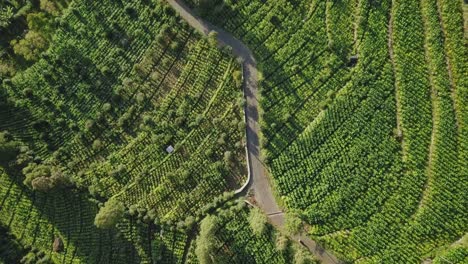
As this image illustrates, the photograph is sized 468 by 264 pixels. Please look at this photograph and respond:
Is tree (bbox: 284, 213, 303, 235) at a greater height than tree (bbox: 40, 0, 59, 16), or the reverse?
tree (bbox: 284, 213, 303, 235)

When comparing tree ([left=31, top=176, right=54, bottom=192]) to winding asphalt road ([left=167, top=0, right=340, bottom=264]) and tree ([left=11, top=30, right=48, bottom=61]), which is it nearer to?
tree ([left=11, top=30, right=48, bottom=61])

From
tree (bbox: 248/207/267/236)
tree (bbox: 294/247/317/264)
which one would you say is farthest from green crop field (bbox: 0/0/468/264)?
tree (bbox: 248/207/267/236)

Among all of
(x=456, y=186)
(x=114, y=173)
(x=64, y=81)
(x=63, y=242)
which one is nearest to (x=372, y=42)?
(x=456, y=186)

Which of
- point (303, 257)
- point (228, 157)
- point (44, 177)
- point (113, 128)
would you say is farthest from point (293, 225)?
point (44, 177)

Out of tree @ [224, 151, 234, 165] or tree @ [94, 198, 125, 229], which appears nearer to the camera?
tree @ [94, 198, 125, 229]

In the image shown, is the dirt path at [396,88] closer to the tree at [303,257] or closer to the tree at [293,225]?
the tree at [293,225]

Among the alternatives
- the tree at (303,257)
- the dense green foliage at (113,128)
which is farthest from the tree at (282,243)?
the dense green foliage at (113,128)
